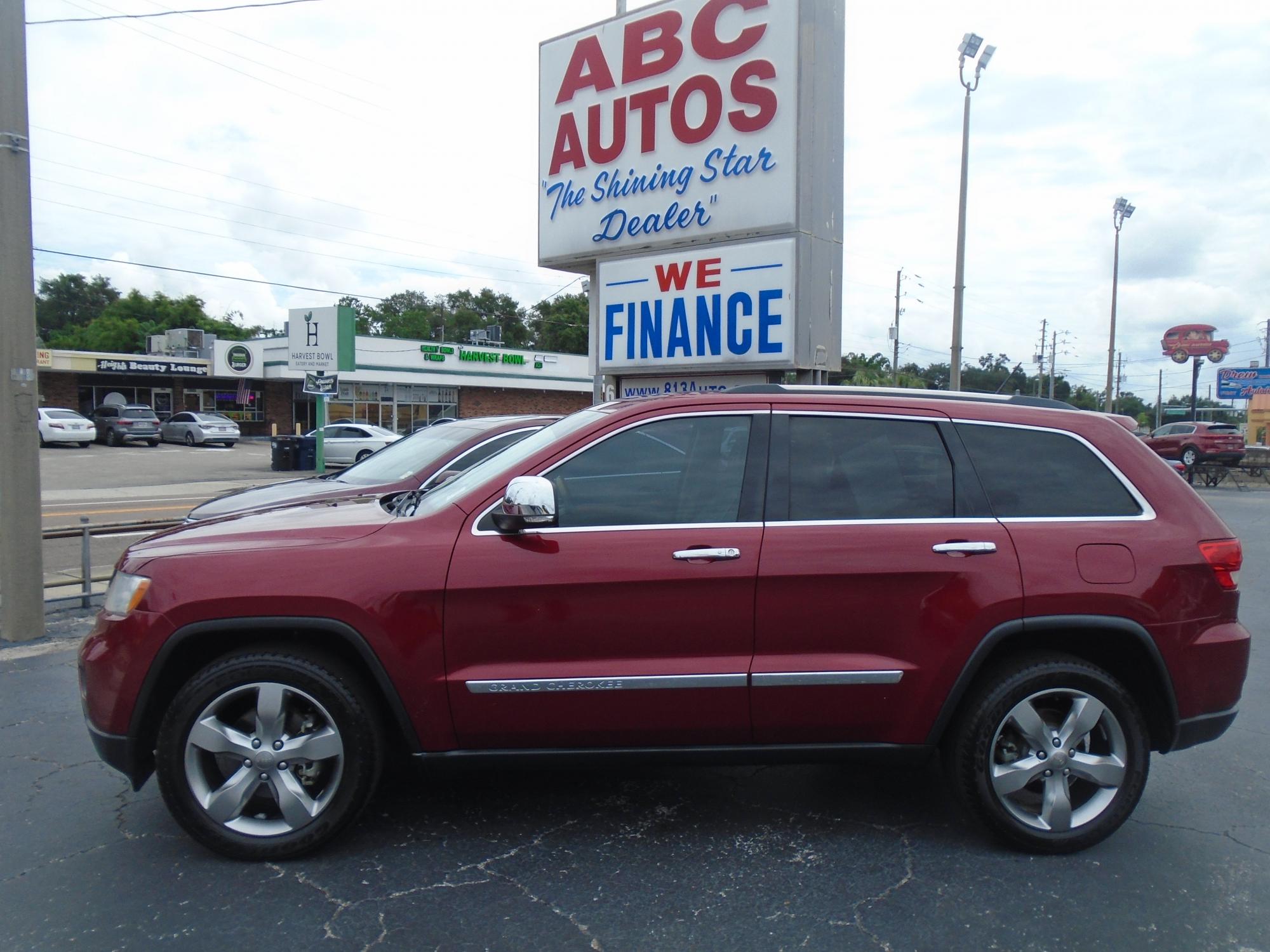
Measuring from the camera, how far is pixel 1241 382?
186ft

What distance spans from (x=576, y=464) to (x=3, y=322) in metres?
5.45

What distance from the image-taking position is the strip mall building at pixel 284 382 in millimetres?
41812

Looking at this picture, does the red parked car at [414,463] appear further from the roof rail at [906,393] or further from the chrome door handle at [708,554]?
the chrome door handle at [708,554]

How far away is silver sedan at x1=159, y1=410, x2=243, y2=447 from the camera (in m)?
38.4

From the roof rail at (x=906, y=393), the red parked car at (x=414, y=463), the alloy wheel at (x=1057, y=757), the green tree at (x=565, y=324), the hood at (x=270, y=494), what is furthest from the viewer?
the green tree at (x=565, y=324)

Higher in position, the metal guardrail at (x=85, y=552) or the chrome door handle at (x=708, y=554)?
the chrome door handle at (x=708, y=554)

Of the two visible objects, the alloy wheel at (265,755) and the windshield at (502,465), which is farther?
the windshield at (502,465)

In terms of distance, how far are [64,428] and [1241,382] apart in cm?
6245

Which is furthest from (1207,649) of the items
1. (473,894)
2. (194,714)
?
(194,714)

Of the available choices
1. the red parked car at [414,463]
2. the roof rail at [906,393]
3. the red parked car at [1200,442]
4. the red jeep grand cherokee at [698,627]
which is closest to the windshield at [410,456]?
the red parked car at [414,463]

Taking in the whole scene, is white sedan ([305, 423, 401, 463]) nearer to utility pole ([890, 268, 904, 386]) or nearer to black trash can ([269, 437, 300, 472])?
black trash can ([269, 437, 300, 472])

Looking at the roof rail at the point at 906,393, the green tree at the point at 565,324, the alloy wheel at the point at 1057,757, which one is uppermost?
the green tree at the point at 565,324

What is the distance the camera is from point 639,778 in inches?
167

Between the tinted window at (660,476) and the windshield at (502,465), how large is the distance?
0.52 feet
